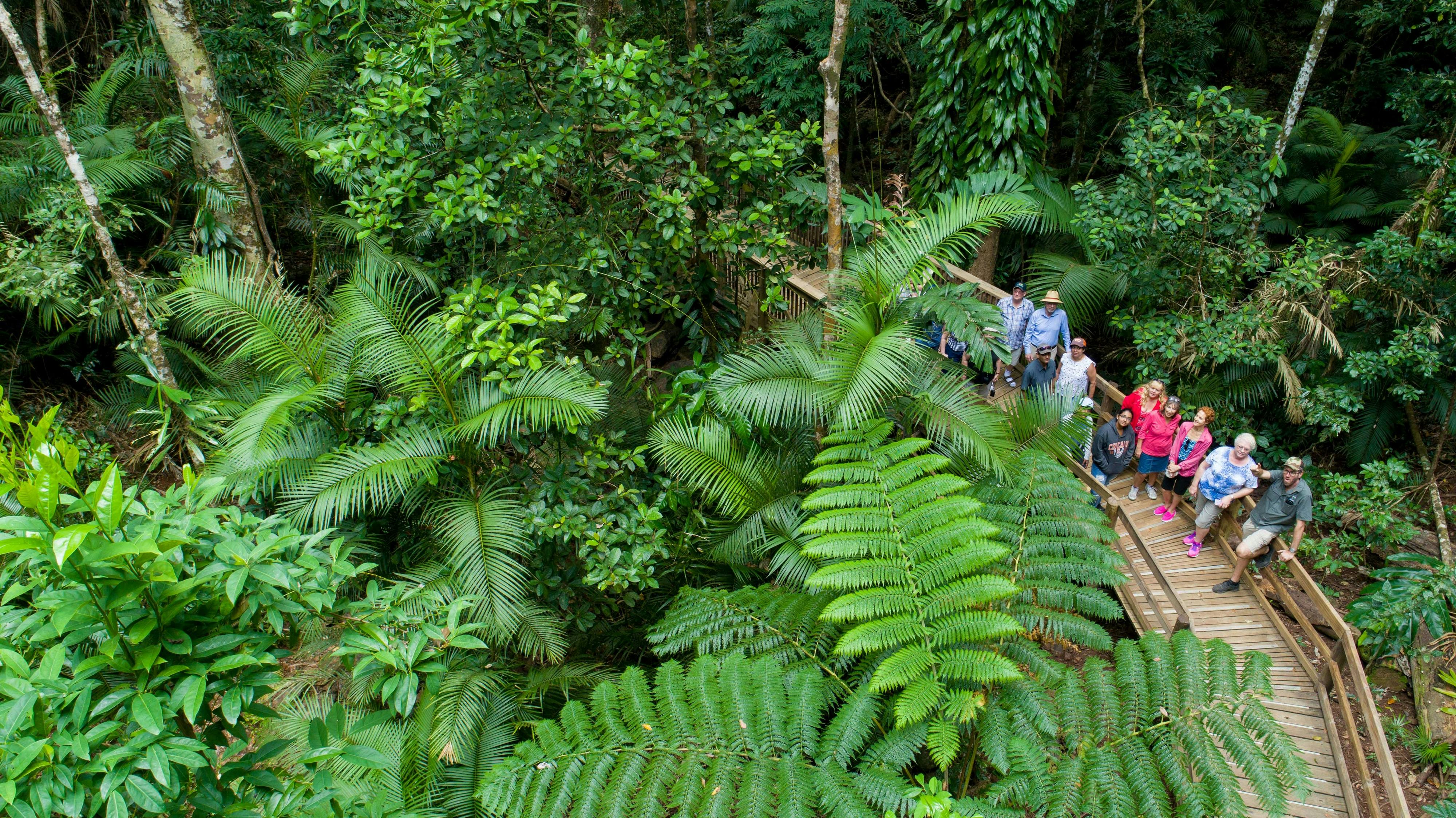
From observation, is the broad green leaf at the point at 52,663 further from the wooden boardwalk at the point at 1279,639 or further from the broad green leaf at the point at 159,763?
the wooden boardwalk at the point at 1279,639

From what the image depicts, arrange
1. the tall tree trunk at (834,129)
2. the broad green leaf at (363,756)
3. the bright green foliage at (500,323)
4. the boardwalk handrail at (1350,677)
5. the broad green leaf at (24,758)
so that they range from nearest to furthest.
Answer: the broad green leaf at (24,758) < the broad green leaf at (363,756) < the boardwalk handrail at (1350,677) < the bright green foliage at (500,323) < the tall tree trunk at (834,129)

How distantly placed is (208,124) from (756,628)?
233 inches

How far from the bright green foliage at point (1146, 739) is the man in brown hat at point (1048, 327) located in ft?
12.1

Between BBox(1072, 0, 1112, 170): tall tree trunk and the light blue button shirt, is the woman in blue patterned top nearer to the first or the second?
the light blue button shirt

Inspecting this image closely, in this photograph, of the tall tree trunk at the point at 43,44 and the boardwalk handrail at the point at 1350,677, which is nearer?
the boardwalk handrail at the point at 1350,677

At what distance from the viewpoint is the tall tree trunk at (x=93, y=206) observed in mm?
5801

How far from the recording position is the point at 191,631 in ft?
7.64

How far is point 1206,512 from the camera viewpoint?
6.62m

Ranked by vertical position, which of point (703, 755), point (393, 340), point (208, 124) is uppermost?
point (208, 124)

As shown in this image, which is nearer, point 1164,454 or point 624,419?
point 624,419

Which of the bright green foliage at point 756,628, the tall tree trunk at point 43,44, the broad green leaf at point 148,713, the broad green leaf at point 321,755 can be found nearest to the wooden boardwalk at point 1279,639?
the bright green foliage at point 756,628

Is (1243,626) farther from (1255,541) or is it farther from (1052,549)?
(1052,549)

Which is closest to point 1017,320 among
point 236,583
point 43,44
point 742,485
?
point 742,485

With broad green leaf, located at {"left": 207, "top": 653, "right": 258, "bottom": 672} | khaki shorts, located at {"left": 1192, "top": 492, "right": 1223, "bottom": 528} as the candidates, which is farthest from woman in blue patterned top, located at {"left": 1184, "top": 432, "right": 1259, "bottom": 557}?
broad green leaf, located at {"left": 207, "top": 653, "right": 258, "bottom": 672}
